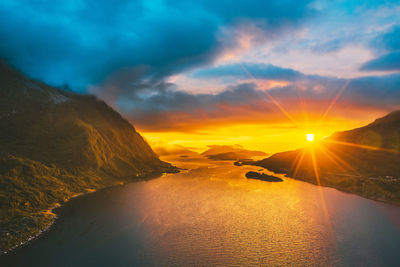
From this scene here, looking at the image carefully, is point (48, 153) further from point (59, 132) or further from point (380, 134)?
point (380, 134)

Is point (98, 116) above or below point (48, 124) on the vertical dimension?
above

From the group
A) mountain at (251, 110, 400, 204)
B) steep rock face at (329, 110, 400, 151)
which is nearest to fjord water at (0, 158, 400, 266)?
mountain at (251, 110, 400, 204)

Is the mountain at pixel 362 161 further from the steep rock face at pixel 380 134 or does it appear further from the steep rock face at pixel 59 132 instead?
the steep rock face at pixel 59 132

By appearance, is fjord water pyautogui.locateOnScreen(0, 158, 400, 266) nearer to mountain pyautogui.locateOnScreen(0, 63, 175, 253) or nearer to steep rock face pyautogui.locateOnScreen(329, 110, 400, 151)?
mountain pyautogui.locateOnScreen(0, 63, 175, 253)

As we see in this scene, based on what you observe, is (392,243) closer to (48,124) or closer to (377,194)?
(377,194)

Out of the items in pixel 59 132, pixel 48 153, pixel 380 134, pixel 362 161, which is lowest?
pixel 362 161

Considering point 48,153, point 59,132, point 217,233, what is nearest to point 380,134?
point 217,233

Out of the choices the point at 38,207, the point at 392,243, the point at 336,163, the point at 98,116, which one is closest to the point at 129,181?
the point at 38,207
